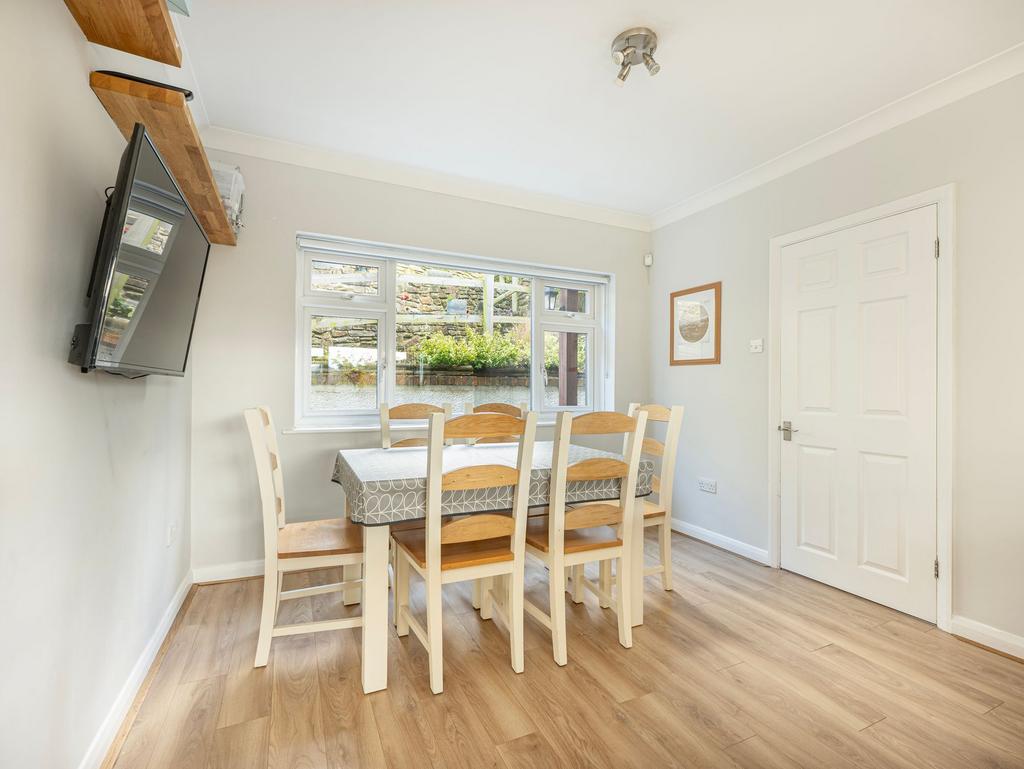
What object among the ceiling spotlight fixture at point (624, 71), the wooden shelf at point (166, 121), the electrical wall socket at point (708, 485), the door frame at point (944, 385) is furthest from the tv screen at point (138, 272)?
the electrical wall socket at point (708, 485)

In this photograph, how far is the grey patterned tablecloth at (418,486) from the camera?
1.75m

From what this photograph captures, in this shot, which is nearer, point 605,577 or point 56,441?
point 56,441

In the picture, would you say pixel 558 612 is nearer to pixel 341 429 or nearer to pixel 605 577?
pixel 605 577

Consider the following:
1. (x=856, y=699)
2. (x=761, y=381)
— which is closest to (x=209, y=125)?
(x=761, y=381)

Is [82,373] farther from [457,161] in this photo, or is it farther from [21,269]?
[457,161]

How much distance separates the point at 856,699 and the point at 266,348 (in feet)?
10.6

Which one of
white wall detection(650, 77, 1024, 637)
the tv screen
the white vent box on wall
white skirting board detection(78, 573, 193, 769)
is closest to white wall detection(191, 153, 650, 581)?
the white vent box on wall

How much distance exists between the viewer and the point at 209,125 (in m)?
2.71

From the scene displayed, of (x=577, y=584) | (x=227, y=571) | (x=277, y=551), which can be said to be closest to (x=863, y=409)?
(x=577, y=584)

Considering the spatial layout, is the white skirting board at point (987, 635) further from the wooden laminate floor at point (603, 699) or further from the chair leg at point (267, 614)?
the chair leg at point (267, 614)

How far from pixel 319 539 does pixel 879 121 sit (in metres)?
3.41

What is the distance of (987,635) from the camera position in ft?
7.04

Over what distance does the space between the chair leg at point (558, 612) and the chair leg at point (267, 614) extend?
109 cm

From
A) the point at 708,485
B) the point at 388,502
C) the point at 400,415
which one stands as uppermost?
the point at 400,415
